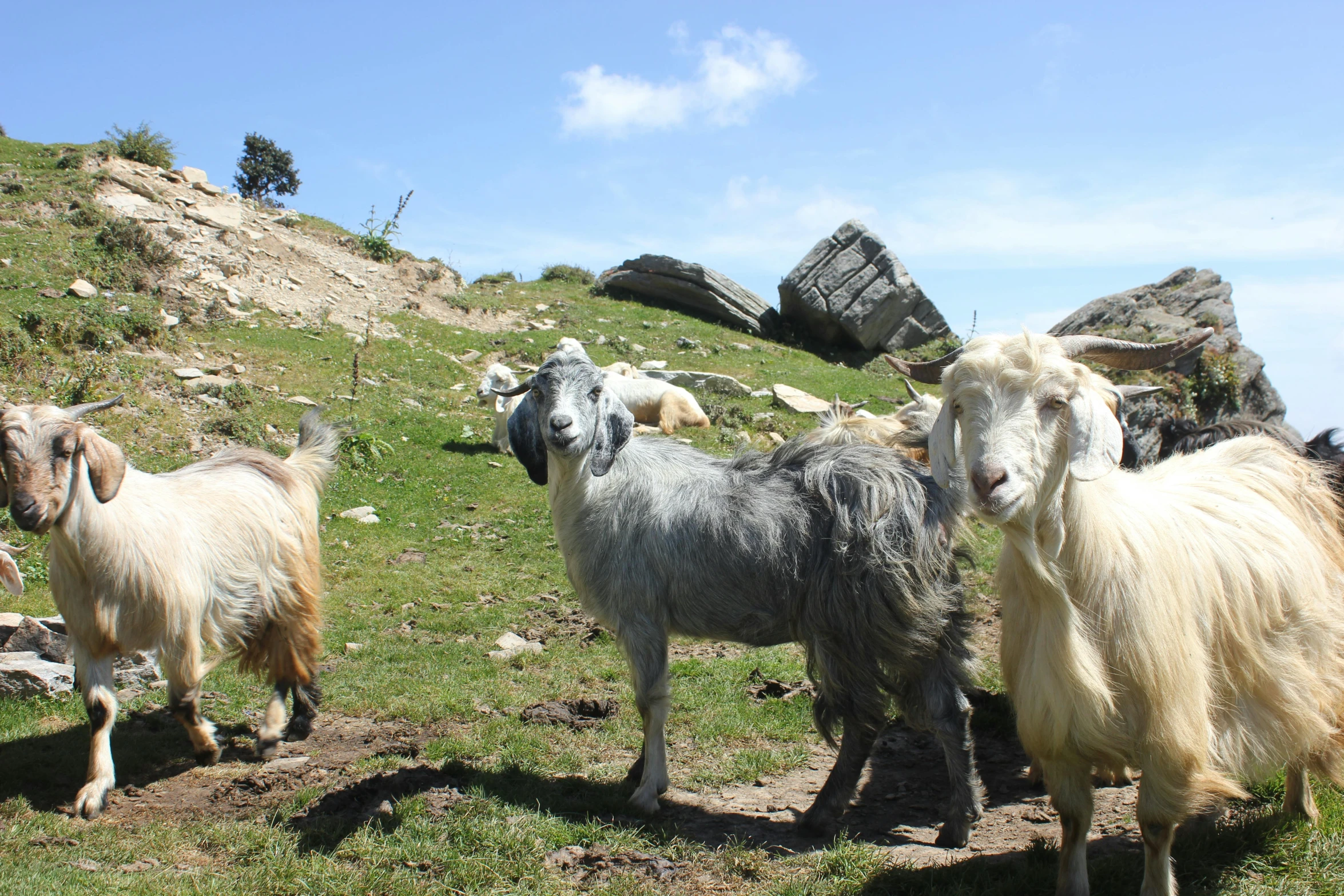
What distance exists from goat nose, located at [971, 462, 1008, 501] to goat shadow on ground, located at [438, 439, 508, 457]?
11639 mm

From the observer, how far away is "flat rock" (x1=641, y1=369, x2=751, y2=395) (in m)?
17.3

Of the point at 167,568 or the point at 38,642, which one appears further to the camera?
the point at 38,642

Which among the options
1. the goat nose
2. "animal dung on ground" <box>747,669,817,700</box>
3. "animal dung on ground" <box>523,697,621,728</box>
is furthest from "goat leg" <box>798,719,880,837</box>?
the goat nose

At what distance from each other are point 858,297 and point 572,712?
20625mm

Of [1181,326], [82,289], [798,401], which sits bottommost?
[798,401]

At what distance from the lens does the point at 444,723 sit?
19.5ft

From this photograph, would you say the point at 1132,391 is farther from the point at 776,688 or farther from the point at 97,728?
the point at 97,728

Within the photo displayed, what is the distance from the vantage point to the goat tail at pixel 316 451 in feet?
22.0

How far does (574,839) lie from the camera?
433 cm

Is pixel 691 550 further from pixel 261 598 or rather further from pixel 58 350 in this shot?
pixel 58 350

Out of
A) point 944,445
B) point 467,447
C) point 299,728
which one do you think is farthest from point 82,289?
point 944,445

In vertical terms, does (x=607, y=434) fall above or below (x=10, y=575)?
above

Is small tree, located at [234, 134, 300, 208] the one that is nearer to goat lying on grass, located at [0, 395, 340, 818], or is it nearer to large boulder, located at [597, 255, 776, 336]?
large boulder, located at [597, 255, 776, 336]

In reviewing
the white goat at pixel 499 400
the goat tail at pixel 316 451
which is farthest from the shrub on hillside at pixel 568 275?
the goat tail at pixel 316 451
